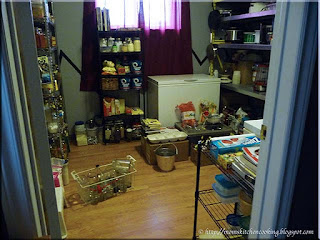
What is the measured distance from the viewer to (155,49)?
3252 mm

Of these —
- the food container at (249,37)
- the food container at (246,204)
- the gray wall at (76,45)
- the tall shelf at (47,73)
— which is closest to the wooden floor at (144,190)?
the food container at (246,204)

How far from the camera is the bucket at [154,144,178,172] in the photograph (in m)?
2.41

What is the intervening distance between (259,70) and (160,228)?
8.81ft

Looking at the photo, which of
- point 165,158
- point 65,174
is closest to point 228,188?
point 165,158

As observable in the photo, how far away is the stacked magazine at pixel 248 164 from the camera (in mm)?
1102

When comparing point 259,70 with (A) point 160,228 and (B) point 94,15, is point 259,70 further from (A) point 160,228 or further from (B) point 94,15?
(A) point 160,228

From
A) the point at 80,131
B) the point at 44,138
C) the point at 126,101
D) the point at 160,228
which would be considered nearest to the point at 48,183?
the point at 44,138

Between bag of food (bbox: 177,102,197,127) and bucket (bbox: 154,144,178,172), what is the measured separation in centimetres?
49

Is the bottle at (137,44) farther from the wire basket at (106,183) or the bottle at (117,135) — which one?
the wire basket at (106,183)

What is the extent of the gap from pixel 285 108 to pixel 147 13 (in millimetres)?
2693

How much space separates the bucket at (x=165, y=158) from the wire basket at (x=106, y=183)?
0.30m

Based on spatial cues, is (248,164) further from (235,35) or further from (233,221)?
(235,35)

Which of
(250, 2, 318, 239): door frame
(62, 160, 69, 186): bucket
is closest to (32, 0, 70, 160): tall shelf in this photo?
(62, 160, 69, 186): bucket

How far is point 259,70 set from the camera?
2799 millimetres
